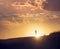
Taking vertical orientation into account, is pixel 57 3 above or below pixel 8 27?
above

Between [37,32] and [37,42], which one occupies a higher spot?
[37,32]

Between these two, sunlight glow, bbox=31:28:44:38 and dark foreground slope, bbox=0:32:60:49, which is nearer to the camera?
dark foreground slope, bbox=0:32:60:49

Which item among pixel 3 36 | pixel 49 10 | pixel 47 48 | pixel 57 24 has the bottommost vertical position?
pixel 47 48

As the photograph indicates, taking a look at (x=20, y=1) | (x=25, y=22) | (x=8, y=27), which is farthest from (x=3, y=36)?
(x=20, y=1)

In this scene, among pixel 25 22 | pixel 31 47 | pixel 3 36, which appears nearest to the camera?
pixel 31 47

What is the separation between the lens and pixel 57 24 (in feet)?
8.54

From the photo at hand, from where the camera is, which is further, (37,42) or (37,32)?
(37,32)

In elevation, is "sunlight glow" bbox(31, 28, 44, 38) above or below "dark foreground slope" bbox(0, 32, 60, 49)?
above

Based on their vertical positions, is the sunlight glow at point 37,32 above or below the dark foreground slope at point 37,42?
above

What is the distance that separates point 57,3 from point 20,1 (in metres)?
0.48

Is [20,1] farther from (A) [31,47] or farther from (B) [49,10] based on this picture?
(A) [31,47]

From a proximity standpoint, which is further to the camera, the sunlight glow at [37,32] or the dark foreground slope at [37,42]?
the sunlight glow at [37,32]

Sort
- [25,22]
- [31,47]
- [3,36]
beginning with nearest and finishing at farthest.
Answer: [31,47] < [3,36] < [25,22]

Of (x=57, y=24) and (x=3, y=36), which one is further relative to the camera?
(x=57, y=24)
